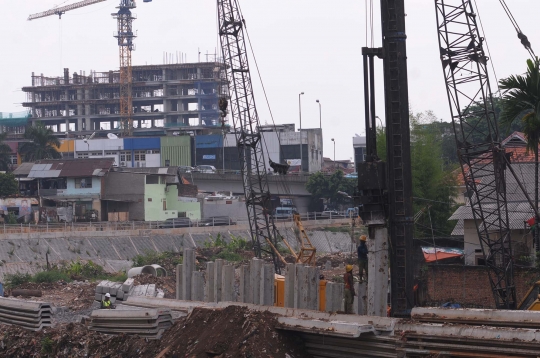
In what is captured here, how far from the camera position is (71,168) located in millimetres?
75688

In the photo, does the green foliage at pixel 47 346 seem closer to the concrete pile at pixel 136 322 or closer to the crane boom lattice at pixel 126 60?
the concrete pile at pixel 136 322

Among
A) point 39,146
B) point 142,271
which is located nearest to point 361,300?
point 142,271

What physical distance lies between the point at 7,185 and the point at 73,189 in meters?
6.94

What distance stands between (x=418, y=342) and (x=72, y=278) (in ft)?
110

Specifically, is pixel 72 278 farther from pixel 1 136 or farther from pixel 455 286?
pixel 1 136

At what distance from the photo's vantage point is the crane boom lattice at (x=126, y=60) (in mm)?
138750

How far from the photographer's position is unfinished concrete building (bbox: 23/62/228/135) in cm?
14038

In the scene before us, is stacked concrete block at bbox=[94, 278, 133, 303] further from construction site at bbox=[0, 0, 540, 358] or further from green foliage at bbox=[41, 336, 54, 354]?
green foliage at bbox=[41, 336, 54, 354]

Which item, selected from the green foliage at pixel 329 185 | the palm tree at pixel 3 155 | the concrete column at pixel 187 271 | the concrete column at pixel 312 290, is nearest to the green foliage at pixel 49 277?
the concrete column at pixel 187 271

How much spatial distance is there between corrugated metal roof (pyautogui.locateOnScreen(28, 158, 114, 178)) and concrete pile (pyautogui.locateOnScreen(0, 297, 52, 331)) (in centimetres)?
4932

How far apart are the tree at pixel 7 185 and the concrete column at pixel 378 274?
64.0 metres

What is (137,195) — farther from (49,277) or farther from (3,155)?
(3,155)

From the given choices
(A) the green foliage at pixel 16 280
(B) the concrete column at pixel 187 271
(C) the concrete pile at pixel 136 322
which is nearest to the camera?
(C) the concrete pile at pixel 136 322

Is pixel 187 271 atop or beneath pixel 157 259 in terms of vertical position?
atop
